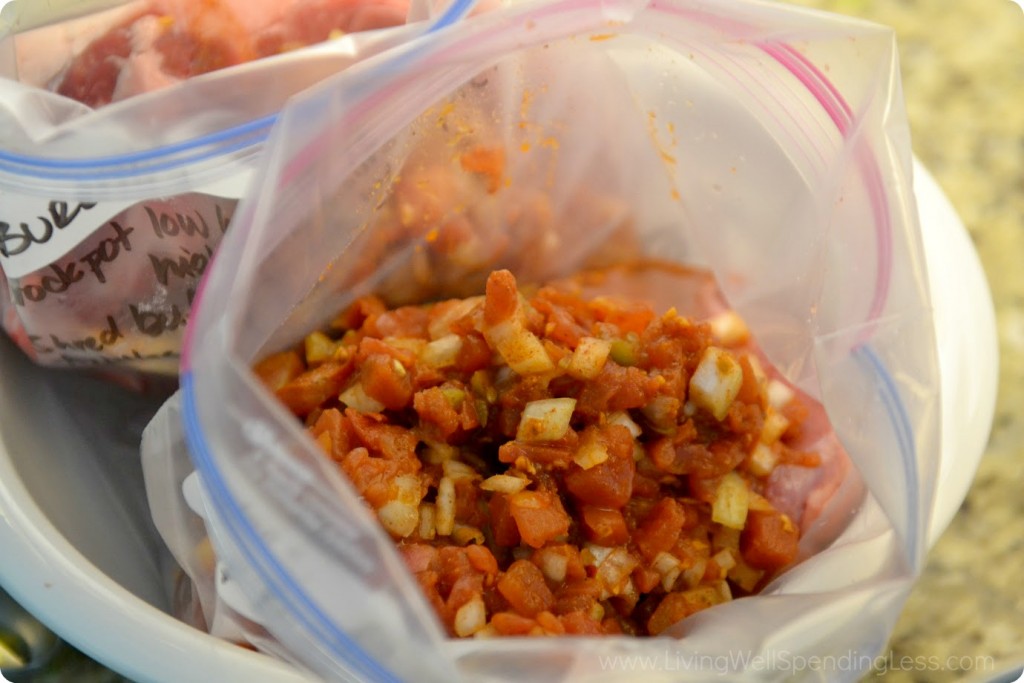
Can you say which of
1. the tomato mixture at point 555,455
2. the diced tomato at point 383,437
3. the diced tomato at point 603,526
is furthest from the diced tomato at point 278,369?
the diced tomato at point 603,526

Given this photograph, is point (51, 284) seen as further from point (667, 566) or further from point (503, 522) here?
point (667, 566)

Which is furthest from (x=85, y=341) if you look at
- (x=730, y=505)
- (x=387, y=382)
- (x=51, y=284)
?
(x=730, y=505)

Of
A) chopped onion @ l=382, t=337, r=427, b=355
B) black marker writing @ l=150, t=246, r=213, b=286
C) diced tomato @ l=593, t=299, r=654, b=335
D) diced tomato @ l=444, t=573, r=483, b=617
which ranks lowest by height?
diced tomato @ l=444, t=573, r=483, b=617

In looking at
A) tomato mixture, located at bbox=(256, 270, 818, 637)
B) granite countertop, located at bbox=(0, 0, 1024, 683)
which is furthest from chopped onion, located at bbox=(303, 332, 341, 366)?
granite countertop, located at bbox=(0, 0, 1024, 683)

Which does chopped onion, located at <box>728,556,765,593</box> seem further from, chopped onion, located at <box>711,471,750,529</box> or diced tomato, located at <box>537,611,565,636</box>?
diced tomato, located at <box>537,611,565,636</box>

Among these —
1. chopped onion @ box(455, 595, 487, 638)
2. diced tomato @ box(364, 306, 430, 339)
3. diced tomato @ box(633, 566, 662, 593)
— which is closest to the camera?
chopped onion @ box(455, 595, 487, 638)

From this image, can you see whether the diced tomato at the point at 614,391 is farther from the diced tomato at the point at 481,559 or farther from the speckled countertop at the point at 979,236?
the speckled countertop at the point at 979,236

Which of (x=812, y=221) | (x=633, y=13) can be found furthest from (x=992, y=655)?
(x=633, y=13)
